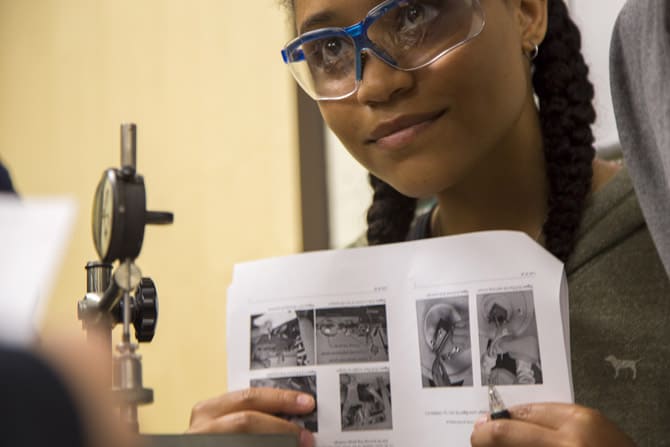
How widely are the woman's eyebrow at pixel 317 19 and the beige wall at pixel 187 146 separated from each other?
0.68 metres

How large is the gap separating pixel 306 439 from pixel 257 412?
2.2 inches

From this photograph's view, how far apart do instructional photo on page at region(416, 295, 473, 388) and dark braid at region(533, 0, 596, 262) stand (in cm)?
24

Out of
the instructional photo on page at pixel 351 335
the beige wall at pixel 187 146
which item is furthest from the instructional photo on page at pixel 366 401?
the beige wall at pixel 187 146

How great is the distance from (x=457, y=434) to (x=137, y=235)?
1.10 ft

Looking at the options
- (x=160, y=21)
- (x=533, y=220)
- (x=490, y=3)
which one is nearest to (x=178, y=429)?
(x=160, y=21)

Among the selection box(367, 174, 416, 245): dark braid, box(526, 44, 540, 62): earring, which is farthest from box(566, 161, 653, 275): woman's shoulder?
box(367, 174, 416, 245): dark braid

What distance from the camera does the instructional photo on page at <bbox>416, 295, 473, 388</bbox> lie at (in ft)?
2.34

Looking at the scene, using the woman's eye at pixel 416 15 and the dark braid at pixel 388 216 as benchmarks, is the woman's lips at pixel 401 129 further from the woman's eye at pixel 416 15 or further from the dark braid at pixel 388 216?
the dark braid at pixel 388 216

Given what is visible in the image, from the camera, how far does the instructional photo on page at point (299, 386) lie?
2.54 ft

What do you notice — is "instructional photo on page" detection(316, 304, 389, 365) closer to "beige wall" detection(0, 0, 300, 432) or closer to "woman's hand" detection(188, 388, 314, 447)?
"woman's hand" detection(188, 388, 314, 447)

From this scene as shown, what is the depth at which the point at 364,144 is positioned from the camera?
0.88m

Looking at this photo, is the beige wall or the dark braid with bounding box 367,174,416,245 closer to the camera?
the dark braid with bounding box 367,174,416,245

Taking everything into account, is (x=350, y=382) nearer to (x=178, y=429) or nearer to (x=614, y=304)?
(x=614, y=304)

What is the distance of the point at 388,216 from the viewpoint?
111cm
